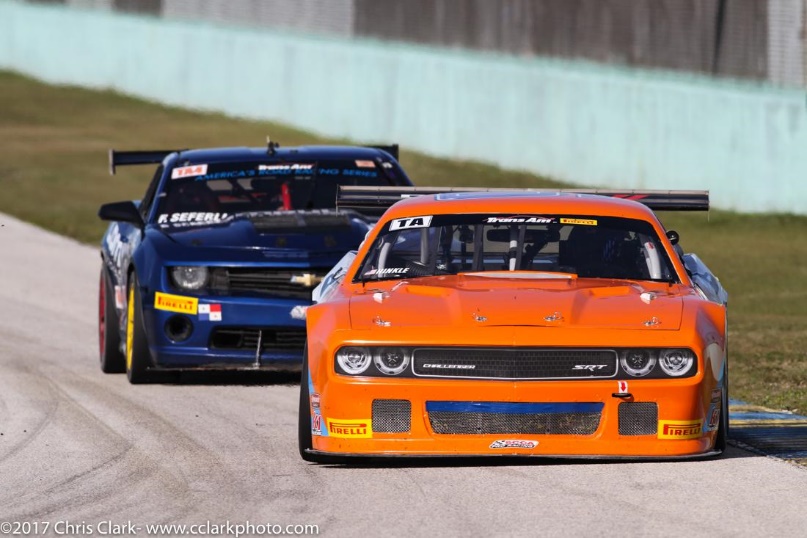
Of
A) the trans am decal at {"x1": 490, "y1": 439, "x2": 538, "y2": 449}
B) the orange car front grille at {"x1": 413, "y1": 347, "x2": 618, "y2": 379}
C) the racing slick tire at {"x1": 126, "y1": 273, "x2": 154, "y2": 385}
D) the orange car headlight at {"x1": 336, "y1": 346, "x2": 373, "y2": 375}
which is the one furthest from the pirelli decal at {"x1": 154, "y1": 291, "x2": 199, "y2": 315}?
the trans am decal at {"x1": 490, "y1": 439, "x2": 538, "y2": 449}

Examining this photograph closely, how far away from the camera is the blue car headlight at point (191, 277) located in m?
10.9

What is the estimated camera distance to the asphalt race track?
695 cm

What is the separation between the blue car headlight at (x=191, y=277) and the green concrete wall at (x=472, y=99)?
11318 mm

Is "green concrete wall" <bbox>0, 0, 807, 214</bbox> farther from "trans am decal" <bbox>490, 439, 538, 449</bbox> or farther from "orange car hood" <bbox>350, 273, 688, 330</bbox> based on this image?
"trans am decal" <bbox>490, 439, 538, 449</bbox>

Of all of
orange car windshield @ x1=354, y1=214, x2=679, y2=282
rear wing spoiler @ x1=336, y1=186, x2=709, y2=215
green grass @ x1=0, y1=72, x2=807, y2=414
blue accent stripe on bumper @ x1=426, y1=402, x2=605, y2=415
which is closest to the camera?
blue accent stripe on bumper @ x1=426, y1=402, x2=605, y2=415

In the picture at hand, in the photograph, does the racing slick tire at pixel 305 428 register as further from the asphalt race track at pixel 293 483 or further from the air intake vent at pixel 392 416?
the air intake vent at pixel 392 416

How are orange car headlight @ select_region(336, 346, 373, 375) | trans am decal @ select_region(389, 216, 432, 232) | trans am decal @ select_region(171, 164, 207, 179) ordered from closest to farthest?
1. orange car headlight @ select_region(336, 346, 373, 375)
2. trans am decal @ select_region(389, 216, 432, 232)
3. trans am decal @ select_region(171, 164, 207, 179)

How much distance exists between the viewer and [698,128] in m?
22.2

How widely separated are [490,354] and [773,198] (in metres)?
14.0

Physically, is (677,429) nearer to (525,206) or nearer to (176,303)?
(525,206)

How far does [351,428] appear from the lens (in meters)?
7.78

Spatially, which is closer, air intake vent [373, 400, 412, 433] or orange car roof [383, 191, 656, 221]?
air intake vent [373, 400, 412, 433]

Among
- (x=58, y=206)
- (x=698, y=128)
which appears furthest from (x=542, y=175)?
(x=58, y=206)

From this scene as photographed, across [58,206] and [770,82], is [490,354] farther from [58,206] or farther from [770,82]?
[58,206]
